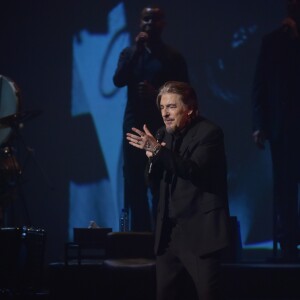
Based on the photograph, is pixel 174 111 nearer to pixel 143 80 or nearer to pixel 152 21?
pixel 143 80

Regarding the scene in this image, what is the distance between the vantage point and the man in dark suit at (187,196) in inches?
110

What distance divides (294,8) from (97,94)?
216cm

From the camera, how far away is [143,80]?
5.66 metres

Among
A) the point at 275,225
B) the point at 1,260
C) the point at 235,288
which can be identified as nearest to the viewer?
the point at 1,260

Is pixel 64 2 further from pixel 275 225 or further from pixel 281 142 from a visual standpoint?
pixel 275 225

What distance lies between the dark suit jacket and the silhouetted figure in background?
2594mm

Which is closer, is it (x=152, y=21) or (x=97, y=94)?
(x=152, y=21)

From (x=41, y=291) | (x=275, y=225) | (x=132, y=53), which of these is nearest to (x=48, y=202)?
(x=41, y=291)

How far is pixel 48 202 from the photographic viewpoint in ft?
21.7

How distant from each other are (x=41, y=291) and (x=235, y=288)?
5.26 ft

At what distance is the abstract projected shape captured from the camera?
646 centimetres

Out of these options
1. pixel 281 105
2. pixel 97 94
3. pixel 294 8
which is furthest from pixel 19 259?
pixel 294 8

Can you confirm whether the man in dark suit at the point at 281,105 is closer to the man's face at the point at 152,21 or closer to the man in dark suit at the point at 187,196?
the man's face at the point at 152,21

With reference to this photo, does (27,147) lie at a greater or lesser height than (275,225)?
greater
